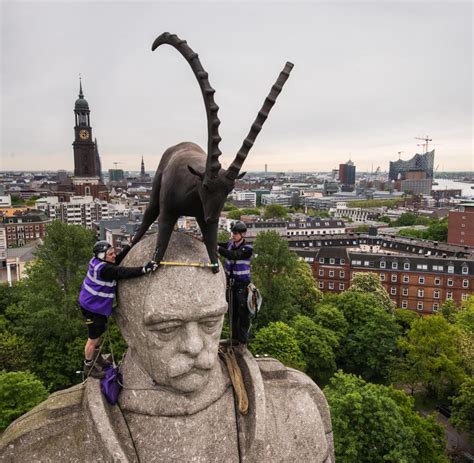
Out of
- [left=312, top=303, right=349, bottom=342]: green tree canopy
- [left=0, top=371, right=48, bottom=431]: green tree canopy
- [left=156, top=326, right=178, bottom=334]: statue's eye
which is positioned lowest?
[left=312, top=303, right=349, bottom=342]: green tree canopy

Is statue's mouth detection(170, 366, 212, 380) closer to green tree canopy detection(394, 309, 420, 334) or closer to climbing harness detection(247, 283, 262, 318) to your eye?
climbing harness detection(247, 283, 262, 318)

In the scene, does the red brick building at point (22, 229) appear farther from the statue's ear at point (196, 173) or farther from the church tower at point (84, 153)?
the statue's ear at point (196, 173)

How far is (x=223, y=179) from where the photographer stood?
6.75 metres

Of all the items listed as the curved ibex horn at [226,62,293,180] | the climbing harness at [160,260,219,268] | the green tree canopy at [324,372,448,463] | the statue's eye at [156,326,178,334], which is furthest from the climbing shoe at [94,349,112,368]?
the green tree canopy at [324,372,448,463]

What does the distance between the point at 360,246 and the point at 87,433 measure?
6654 cm

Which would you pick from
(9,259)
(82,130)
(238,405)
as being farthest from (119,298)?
(82,130)

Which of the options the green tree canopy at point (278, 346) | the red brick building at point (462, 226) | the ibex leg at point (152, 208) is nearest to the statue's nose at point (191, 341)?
the ibex leg at point (152, 208)

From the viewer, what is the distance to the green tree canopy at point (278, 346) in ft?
102

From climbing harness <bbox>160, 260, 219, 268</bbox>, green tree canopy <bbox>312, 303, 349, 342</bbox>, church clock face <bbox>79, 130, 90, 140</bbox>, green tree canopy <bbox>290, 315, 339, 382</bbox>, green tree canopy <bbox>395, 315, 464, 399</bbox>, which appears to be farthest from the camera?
church clock face <bbox>79, 130, 90, 140</bbox>

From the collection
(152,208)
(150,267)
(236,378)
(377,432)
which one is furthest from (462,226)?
(150,267)

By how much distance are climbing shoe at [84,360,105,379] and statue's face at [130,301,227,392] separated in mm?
1104

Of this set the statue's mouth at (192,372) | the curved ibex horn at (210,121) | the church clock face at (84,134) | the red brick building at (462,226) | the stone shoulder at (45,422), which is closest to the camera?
the curved ibex horn at (210,121)

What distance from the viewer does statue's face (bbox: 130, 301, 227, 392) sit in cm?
775

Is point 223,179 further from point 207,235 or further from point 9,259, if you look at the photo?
point 9,259
